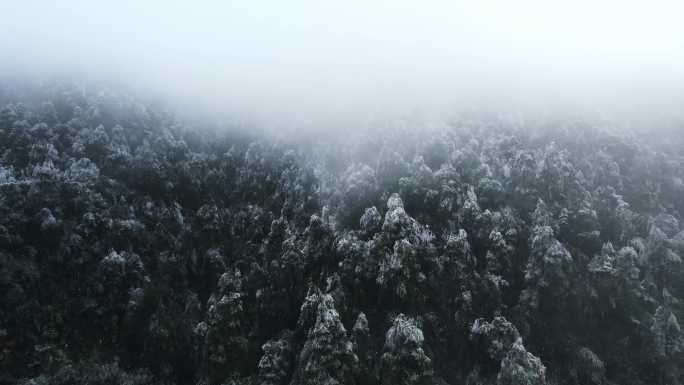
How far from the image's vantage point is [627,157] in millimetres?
52750

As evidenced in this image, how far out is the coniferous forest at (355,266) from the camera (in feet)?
118

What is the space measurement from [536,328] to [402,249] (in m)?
12.0

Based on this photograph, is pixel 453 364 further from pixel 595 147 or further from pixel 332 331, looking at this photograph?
pixel 595 147

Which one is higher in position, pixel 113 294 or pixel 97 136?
pixel 97 136

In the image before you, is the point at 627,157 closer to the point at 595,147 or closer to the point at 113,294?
the point at 595,147

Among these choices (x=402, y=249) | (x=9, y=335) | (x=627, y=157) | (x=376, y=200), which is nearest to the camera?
(x=9, y=335)

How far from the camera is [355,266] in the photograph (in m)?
41.4

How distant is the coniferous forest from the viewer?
36.0 meters

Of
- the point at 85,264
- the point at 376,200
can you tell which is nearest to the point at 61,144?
the point at 85,264

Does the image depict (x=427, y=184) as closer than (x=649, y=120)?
A: Yes

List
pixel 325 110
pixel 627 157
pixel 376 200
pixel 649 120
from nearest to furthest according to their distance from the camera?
pixel 376 200
pixel 627 157
pixel 649 120
pixel 325 110

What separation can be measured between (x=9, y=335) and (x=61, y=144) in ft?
88.1

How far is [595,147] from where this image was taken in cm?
5522

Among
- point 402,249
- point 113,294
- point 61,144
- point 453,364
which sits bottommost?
point 453,364
